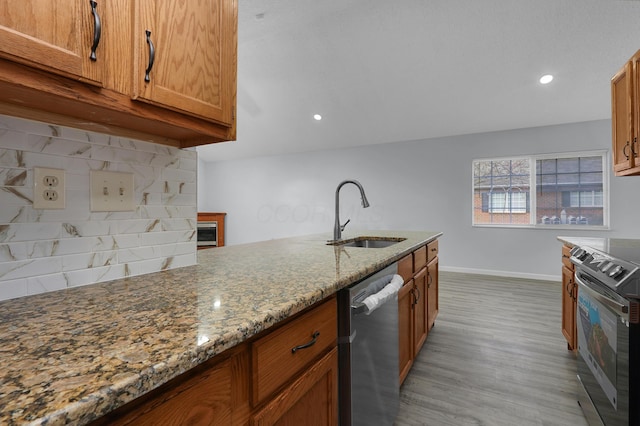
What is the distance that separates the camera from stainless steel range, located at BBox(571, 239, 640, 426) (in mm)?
1116

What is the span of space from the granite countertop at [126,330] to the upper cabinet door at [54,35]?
52 cm

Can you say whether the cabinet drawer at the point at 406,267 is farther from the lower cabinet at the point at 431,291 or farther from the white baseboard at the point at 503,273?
the white baseboard at the point at 503,273

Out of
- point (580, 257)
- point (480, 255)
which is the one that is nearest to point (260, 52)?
point (580, 257)

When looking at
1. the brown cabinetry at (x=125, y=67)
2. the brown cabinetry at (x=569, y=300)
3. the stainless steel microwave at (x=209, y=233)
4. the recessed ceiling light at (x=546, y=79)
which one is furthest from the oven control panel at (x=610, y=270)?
the stainless steel microwave at (x=209, y=233)

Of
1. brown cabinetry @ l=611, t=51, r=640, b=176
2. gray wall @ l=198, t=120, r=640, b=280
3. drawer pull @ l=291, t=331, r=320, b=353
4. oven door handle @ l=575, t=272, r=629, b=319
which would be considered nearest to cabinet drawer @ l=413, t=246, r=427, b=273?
oven door handle @ l=575, t=272, r=629, b=319

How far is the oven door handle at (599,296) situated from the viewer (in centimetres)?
114

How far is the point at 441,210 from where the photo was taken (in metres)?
5.30

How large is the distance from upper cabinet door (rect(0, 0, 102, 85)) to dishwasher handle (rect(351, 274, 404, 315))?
0.98 meters

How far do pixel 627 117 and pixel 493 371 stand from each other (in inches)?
72.3

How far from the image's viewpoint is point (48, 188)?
845 millimetres

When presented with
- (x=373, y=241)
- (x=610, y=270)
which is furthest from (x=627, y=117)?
(x=373, y=241)

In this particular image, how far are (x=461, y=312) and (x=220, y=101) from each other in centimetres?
320

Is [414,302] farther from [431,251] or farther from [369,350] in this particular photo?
[369,350]

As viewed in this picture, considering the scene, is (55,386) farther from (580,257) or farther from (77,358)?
(580,257)
